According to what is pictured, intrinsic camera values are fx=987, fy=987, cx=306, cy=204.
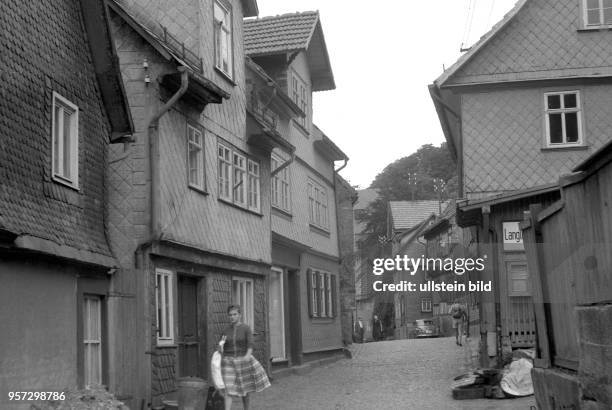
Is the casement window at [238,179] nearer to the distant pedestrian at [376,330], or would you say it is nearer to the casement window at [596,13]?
the casement window at [596,13]

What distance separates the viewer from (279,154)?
25.9m

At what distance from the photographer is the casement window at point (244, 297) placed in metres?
20.7

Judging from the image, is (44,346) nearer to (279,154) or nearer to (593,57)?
(279,154)

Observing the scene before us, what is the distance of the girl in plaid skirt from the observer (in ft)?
46.1

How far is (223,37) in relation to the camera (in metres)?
20.5

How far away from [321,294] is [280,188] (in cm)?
552

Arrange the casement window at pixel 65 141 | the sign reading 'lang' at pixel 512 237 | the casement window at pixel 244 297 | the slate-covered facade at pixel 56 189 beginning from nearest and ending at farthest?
the slate-covered facade at pixel 56 189
the casement window at pixel 65 141
the casement window at pixel 244 297
the sign reading 'lang' at pixel 512 237

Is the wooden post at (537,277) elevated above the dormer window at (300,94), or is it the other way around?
the dormer window at (300,94)

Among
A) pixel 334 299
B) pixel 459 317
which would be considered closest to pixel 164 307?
pixel 334 299

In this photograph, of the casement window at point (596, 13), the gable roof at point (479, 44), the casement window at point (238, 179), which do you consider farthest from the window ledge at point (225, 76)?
the casement window at point (596, 13)

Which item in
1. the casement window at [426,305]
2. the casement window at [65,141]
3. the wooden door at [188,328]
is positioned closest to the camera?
the casement window at [65,141]

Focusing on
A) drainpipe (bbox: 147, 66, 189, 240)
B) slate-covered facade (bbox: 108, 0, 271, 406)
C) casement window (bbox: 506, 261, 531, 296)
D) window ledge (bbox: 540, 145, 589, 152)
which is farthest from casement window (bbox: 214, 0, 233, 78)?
window ledge (bbox: 540, 145, 589, 152)

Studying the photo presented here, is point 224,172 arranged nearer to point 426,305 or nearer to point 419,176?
point 426,305

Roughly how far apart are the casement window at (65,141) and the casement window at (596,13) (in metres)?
15.1
